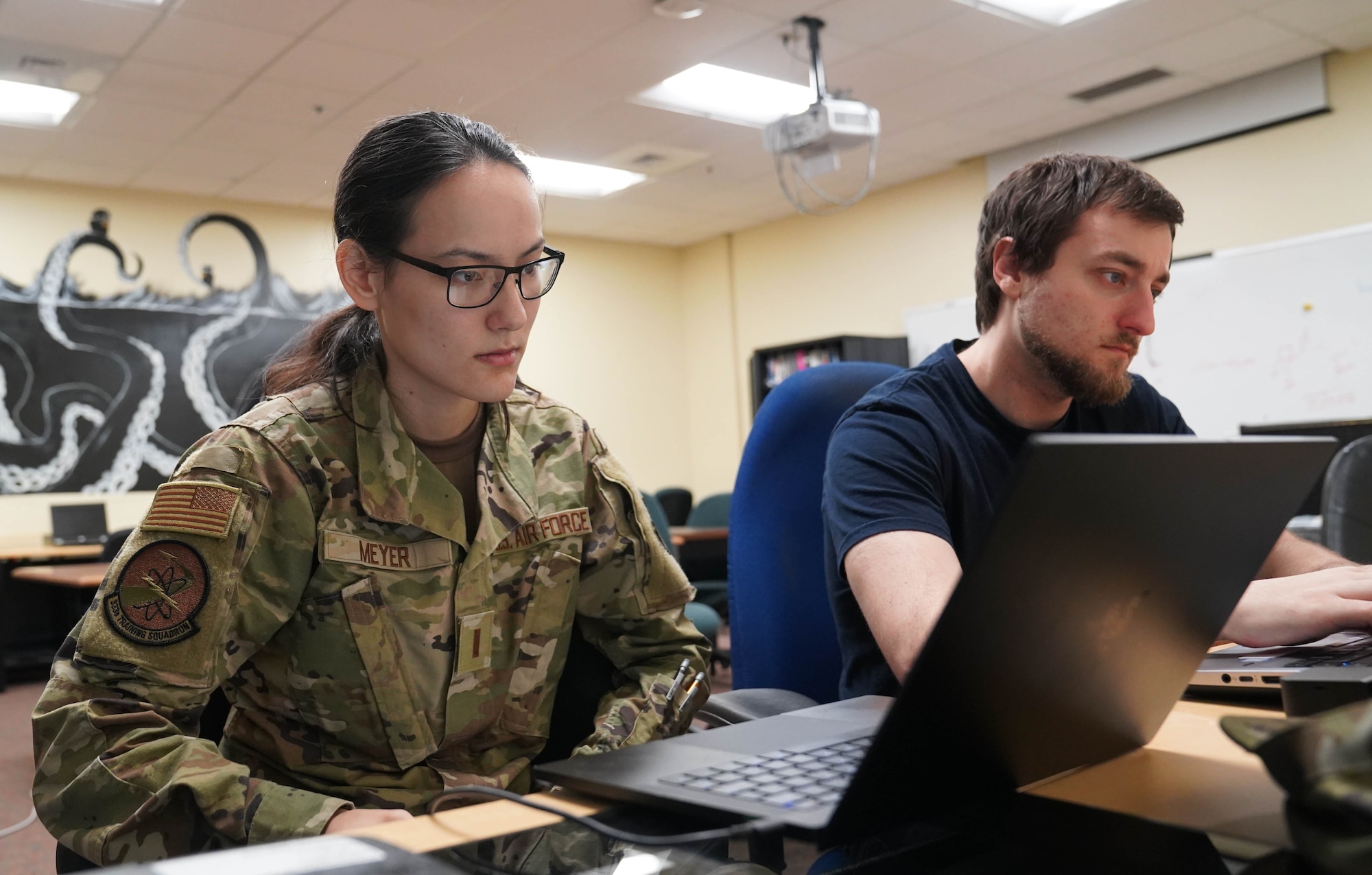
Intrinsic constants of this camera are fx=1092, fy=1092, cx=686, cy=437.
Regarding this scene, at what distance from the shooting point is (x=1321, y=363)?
491cm

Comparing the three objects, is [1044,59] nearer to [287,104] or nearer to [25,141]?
[287,104]

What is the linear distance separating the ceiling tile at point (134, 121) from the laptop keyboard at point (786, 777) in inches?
202

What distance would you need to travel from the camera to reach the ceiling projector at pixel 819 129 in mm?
4344

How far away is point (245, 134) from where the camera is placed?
17.5 feet

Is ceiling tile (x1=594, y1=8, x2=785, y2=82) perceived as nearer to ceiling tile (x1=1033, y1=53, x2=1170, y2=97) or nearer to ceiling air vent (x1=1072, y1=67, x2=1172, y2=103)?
ceiling tile (x1=1033, y1=53, x2=1170, y2=97)

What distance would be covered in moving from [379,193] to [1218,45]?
4678 mm

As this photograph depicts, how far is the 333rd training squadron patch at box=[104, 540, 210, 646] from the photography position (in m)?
0.96

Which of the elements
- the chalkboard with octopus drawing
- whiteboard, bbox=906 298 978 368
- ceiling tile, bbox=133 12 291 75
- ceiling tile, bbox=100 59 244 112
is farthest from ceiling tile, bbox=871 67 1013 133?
the chalkboard with octopus drawing

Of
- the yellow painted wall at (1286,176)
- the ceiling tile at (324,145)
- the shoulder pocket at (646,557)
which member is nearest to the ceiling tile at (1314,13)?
the yellow painted wall at (1286,176)

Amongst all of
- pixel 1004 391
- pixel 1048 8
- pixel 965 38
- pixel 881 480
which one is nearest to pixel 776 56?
pixel 965 38

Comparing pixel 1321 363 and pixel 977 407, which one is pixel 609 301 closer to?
pixel 1321 363

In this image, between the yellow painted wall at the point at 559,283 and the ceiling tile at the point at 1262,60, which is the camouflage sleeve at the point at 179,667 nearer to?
the ceiling tile at the point at 1262,60

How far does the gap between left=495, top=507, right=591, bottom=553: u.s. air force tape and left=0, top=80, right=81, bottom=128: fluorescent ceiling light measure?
4.51 metres

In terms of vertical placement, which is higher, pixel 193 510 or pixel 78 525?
pixel 193 510
